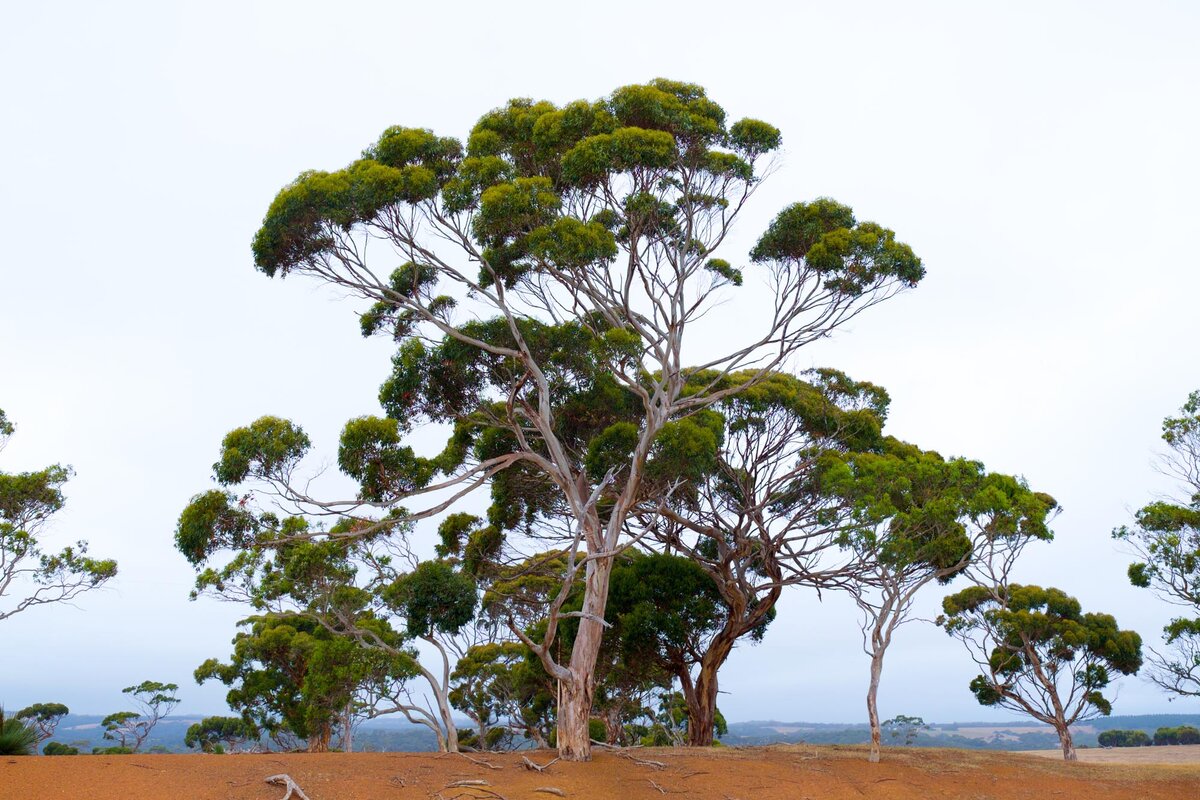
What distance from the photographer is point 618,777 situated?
547 inches

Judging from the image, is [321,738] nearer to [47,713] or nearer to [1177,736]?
[47,713]

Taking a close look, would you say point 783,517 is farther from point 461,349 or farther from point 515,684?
point 515,684

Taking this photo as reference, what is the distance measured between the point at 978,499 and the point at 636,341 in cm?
692

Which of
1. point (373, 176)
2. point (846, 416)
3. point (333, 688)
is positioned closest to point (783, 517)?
point (846, 416)

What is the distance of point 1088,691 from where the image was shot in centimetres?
2366

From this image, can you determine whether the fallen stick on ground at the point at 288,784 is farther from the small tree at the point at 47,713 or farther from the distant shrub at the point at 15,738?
the small tree at the point at 47,713

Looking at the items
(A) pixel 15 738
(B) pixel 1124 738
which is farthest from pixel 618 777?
(B) pixel 1124 738

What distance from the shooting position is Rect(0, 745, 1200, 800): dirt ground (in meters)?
11.2

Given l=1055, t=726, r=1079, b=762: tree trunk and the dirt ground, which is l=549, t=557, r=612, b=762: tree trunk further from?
l=1055, t=726, r=1079, b=762: tree trunk

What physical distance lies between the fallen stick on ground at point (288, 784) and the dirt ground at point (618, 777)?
13 centimetres

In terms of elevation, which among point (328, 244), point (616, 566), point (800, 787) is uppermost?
point (328, 244)

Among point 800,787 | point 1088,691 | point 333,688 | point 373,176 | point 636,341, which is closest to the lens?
point 800,787

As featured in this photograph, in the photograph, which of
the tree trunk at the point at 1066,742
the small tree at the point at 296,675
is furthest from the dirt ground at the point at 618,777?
the small tree at the point at 296,675

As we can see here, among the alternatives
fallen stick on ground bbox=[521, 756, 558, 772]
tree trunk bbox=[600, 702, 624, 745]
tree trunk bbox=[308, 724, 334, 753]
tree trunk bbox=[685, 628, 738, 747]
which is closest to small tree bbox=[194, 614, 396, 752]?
tree trunk bbox=[308, 724, 334, 753]
